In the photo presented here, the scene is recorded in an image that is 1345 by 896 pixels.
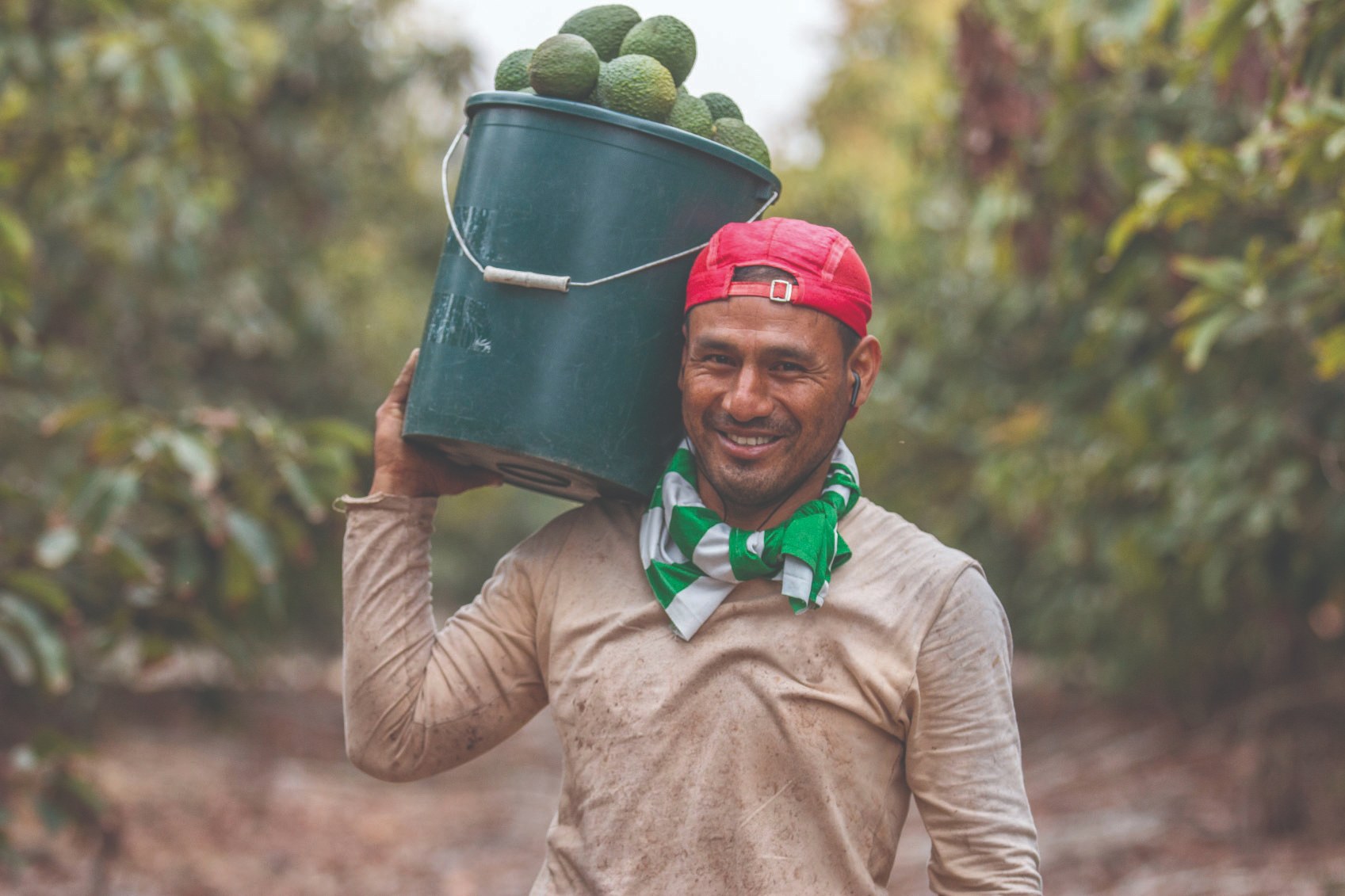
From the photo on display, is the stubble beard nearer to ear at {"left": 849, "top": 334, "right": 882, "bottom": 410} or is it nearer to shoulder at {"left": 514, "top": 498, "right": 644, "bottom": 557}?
ear at {"left": 849, "top": 334, "right": 882, "bottom": 410}

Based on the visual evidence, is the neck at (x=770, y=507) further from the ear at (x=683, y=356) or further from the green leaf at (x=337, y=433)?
the green leaf at (x=337, y=433)

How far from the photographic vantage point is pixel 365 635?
209 cm

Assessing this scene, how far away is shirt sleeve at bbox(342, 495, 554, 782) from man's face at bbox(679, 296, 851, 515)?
35 centimetres

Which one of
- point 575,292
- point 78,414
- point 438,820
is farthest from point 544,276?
point 438,820

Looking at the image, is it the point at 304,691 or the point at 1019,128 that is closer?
the point at 1019,128

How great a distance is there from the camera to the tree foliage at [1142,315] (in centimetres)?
334

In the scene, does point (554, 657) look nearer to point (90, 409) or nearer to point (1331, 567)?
point (90, 409)

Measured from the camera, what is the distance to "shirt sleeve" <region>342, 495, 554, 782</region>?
6.86 feet

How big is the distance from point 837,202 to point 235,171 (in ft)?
16.6

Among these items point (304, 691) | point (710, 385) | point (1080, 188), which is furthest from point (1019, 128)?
point (304, 691)

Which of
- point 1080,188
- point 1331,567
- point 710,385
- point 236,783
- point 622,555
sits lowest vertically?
point 236,783

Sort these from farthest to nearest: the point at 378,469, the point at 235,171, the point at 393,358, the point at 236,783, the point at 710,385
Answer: the point at 393,358 < the point at 236,783 < the point at 235,171 < the point at 378,469 < the point at 710,385

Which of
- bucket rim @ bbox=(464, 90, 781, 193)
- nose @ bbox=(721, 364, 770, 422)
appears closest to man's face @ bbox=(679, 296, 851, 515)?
nose @ bbox=(721, 364, 770, 422)

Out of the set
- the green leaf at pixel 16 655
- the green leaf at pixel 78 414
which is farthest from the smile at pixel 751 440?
the green leaf at pixel 16 655
